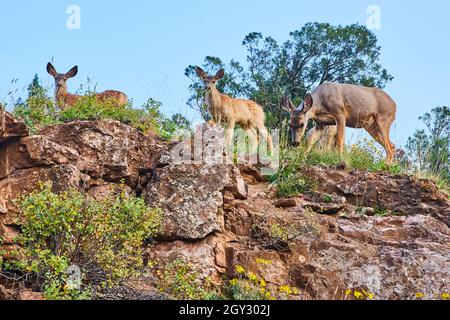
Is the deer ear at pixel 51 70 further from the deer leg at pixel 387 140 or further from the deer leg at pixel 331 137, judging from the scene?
the deer leg at pixel 387 140

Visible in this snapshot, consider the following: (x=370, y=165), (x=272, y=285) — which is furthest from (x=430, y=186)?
(x=272, y=285)

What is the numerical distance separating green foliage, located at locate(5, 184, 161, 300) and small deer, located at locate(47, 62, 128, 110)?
12.8 ft

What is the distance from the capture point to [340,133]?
16.2 meters

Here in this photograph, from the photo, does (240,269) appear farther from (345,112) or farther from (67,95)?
(345,112)

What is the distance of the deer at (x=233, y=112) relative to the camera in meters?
16.0

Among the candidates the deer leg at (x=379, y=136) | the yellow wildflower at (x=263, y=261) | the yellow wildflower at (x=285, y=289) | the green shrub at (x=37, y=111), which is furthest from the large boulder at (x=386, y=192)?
the green shrub at (x=37, y=111)

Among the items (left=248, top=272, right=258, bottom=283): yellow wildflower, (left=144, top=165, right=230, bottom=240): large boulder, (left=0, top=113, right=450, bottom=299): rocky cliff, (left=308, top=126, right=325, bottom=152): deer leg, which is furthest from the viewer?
(left=308, top=126, right=325, bottom=152): deer leg

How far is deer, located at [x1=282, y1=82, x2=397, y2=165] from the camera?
54.1 ft

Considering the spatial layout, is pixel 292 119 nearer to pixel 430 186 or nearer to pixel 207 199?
pixel 430 186

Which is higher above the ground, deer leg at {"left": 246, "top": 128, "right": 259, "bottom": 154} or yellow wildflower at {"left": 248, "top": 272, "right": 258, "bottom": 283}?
deer leg at {"left": 246, "top": 128, "right": 259, "bottom": 154}

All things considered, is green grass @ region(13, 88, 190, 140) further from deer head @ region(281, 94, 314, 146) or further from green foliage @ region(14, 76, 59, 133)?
deer head @ region(281, 94, 314, 146)

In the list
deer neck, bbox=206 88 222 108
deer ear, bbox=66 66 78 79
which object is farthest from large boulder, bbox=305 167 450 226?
deer ear, bbox=66 66 78 79

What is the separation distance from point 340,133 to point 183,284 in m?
7.56
